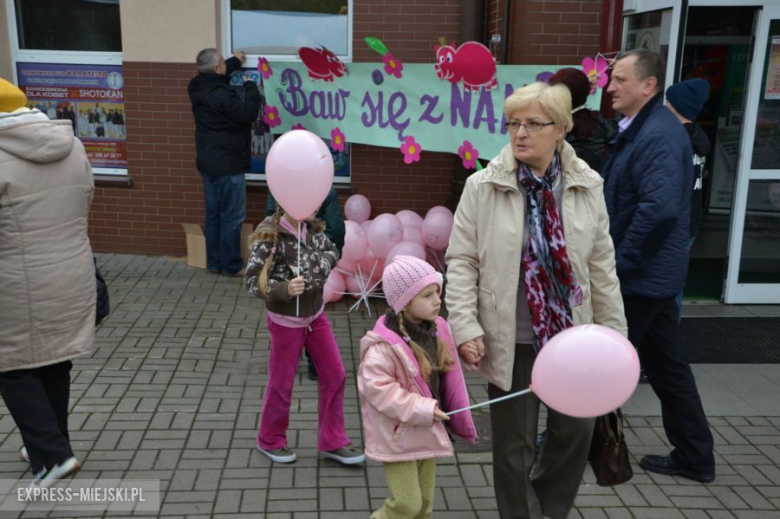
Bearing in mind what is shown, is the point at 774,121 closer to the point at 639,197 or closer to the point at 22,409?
the point at 639,197

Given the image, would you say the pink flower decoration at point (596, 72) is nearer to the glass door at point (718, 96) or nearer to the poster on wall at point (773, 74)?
the poster on wall at point (773, 74)

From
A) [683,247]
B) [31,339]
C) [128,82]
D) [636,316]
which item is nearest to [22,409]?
[31,339]

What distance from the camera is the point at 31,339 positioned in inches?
137

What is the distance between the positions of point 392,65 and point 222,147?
1.89 metres

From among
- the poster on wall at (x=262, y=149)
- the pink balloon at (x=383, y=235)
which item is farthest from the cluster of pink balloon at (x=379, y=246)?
the poster on wall at (x=262, y=149)

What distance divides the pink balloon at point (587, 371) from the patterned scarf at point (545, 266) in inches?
11.8

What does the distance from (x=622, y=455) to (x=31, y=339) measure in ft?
8.74

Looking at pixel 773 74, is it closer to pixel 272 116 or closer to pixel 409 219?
pixel 409 219

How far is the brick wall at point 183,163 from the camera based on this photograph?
7.60m

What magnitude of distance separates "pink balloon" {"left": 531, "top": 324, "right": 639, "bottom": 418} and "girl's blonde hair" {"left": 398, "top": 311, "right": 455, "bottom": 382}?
46cm

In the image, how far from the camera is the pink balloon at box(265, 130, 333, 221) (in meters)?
3.51

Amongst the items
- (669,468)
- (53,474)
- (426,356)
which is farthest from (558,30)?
(53,474)

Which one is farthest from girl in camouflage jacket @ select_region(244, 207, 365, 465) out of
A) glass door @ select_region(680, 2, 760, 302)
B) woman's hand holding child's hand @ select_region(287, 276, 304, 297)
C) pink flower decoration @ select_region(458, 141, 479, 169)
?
glass door @ select_region(680, 2, 760, 302)

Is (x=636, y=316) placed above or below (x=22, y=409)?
above
